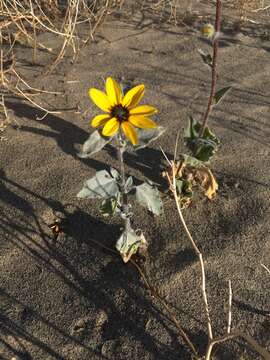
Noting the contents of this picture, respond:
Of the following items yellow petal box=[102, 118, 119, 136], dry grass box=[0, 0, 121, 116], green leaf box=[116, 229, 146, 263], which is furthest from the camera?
dry grass box=[0, 0, 121, 116]

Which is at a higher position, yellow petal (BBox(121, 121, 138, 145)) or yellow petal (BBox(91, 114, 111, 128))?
yellow petal (BBox(91, 114, 111, 128))

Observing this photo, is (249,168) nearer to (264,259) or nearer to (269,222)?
(269,222)

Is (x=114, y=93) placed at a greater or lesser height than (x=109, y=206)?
greater

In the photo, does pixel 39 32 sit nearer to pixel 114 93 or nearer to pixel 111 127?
pixel 114 93

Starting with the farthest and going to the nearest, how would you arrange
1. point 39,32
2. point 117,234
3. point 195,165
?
point 39,32 < point 195,165 < point 117,234

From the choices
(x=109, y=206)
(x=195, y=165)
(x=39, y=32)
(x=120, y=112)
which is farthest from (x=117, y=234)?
(x=39, y=32)

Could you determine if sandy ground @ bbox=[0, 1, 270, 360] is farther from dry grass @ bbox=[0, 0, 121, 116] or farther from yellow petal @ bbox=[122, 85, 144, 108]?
yellow petal @ bbox=[122, 85, 144, 108]

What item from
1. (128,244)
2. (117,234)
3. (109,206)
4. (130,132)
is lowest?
(117,234)

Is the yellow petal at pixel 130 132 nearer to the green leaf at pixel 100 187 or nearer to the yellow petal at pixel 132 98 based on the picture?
the yellow petal at pixel 132 98

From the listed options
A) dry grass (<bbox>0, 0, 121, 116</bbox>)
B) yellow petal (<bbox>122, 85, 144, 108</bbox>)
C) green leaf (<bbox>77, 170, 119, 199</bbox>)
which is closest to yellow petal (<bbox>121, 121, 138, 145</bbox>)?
yellow petal (<bbox>122, 85, 144, 108</bbox>)
